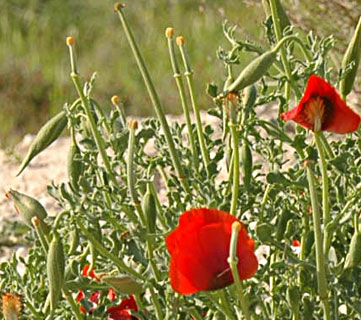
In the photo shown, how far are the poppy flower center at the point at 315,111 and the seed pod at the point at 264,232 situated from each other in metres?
0.14

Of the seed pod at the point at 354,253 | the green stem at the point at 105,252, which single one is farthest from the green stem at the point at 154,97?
the seed pod at the point at 354,253

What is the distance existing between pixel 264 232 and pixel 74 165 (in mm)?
373

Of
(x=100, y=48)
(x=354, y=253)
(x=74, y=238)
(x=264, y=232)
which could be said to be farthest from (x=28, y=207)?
(x=100, y=48)

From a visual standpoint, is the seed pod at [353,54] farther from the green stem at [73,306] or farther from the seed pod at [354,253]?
the green stem at [73,306]

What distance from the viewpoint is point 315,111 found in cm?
142

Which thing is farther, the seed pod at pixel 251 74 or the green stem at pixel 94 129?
the green stem at pixel 94 129

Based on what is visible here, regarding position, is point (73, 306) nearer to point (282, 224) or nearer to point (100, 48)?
point (282, 224)

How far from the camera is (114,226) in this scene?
5.39 ft

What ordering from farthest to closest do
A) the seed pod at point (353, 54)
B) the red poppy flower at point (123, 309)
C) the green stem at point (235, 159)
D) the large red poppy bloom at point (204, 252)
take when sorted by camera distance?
1. the red poppy flower at point (123, 309)
2. the seed pod at point (353, 54)
3. the green stem at point (235, 159)
4. the large red poppy bloom at point (204, 252)

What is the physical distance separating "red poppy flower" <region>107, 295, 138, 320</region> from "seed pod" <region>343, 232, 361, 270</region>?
393 millimetres

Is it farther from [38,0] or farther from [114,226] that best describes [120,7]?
[38,0]

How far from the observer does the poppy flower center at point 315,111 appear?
142 cm

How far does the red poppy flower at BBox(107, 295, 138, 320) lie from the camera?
5.62 ft

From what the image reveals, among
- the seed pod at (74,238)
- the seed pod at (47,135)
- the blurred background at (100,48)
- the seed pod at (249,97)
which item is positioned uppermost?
the blurred background at (100,48)
